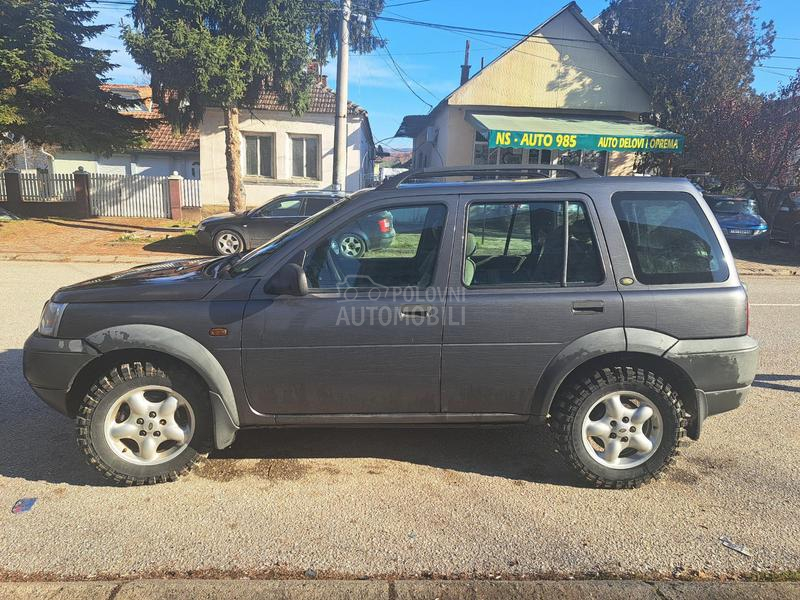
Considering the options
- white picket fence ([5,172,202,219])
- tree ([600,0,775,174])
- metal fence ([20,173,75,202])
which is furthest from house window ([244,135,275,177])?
tree ([600,0,775,174])

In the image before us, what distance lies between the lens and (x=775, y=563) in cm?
259

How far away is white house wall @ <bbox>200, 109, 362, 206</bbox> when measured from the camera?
2036 centimetres

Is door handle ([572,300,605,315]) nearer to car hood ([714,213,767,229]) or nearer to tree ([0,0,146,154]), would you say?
car hood ([714,213,767,229])

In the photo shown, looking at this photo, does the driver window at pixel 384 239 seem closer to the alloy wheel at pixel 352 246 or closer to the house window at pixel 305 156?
the alloy wheel at pixel 352 246

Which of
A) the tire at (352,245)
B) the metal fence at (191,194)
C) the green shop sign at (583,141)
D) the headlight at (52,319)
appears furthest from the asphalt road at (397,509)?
the metal fence at (191,194)

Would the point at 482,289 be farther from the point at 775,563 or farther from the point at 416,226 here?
the point at 775,563

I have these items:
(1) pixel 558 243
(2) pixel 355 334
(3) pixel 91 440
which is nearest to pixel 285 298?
(2) pixel 355 334

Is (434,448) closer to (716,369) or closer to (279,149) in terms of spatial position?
(716,369)

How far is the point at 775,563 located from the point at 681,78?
21.6 meters

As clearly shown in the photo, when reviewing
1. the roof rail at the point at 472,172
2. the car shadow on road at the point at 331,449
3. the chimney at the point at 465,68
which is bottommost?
the car shadow on road at the point at 331,449

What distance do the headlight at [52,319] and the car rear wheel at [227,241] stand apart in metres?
9.86

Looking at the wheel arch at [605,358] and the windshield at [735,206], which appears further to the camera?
the windshield at [735,206]

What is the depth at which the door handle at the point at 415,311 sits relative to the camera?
10.2 ft

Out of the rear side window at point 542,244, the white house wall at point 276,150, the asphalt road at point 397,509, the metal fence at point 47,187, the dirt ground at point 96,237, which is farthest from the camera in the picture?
the white house wall at point 276,150
